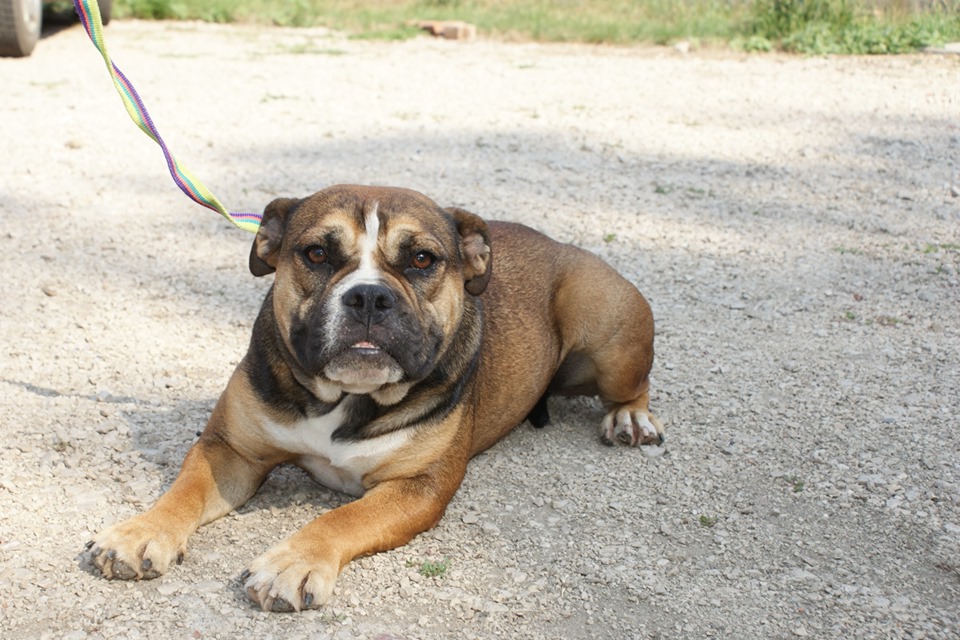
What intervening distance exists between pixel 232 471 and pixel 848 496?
2.69 meters

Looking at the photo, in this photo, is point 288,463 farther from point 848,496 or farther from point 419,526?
point 848,496

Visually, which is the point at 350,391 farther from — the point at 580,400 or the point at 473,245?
the point at 580,400

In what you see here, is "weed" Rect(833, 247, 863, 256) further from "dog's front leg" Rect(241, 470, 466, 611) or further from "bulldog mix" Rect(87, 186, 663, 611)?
"dog's front leg" Rect(241, 470, 466, 611)

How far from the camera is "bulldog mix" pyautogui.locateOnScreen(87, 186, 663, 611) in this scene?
13.2ft

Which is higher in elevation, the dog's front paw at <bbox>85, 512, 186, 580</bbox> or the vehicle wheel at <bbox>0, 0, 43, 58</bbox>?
the vehicle wheel at <bbox>0, 0, 43, 58</bbox>

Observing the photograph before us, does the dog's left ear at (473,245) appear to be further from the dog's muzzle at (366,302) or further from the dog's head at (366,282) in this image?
the dog's muzzle at (366,302)

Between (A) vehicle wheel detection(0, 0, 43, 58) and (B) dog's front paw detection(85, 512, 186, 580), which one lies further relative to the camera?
(A) vehicle wheel detection(0, 0, 43, 58)

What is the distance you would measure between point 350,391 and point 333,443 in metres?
0.24

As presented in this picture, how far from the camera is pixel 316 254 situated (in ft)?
14.0

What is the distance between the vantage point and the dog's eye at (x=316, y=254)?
4250mm

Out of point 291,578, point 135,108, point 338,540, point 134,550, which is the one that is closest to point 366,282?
point 338,540

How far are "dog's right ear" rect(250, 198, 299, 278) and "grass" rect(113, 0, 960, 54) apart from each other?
34.7 ft

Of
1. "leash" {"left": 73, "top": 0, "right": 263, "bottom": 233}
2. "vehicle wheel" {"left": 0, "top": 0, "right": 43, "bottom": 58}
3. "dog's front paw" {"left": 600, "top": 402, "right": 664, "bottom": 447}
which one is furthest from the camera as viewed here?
"vehicle wheel" {"left": 0, "top": 0, "right": 43, "bottom": 58}

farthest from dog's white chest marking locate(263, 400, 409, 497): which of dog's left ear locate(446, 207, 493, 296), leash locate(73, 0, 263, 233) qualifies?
leash locate(73, 0, 263, 233)
